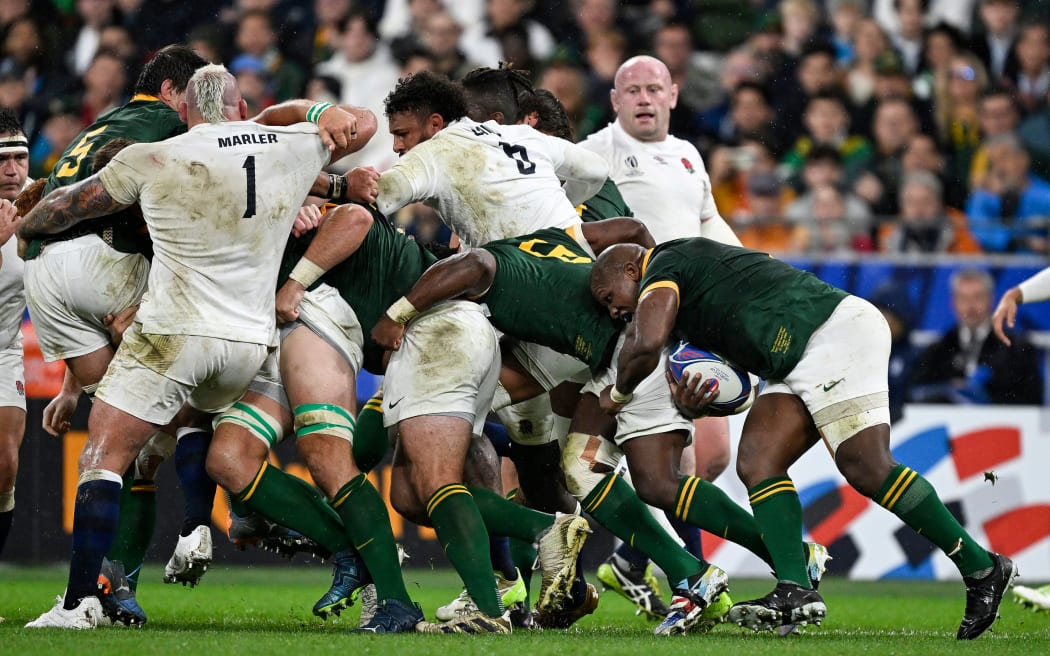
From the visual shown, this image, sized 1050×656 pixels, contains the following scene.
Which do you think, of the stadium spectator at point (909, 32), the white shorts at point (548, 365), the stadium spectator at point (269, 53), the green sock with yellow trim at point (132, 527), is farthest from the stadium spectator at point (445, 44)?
the green sock with yellow trim at point (132, 527)

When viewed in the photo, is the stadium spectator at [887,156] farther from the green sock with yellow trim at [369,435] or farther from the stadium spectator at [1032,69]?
the green sock with yellow trim at [369,435]

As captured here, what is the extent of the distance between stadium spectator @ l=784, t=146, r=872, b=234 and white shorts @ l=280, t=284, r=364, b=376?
752 centimetres

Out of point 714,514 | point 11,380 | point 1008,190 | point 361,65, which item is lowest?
point 714,514

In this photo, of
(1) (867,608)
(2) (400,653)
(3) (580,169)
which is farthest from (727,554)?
(2) (400,653)

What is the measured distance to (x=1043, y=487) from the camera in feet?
32.2

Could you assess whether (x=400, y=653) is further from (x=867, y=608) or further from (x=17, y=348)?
(x=867, y=608)

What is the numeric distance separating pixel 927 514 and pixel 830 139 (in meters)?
8.31

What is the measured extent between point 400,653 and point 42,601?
3.64 meters

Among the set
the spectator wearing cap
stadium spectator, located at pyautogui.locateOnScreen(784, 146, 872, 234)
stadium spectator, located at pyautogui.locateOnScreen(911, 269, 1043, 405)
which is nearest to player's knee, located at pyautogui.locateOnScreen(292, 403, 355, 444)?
the spectator wearing cap

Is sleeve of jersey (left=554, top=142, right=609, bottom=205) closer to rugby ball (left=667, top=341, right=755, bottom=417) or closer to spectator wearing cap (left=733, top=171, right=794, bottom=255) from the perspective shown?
rugby ball (left=667, top=341, right=755, bottom=417)

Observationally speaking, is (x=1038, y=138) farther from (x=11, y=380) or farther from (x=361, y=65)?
(x=11, y=380)

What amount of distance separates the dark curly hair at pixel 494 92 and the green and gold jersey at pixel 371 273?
1.42 meters

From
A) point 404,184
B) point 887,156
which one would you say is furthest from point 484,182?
point 887,156

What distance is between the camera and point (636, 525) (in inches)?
240
